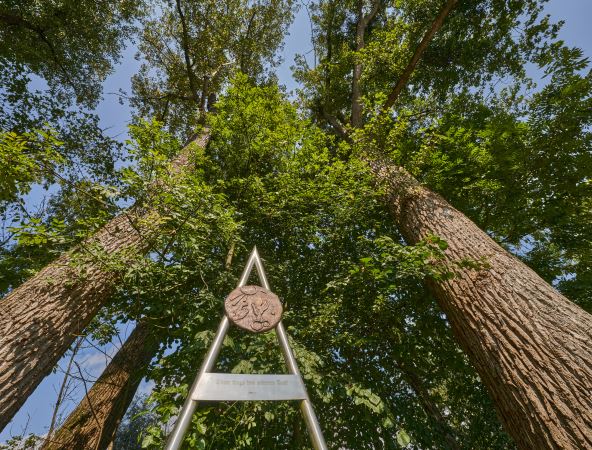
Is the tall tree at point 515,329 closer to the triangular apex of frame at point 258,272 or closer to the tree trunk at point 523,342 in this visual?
the tree trunk at point 523,342

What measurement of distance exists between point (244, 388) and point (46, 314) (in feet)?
8.33

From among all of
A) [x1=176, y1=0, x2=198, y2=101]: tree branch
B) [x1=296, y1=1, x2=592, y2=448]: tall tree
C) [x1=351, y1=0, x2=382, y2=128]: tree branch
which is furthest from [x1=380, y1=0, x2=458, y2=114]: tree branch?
[x1=176, y1=0, x2=198, y2=101]: tree branch

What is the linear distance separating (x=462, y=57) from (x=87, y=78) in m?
10.6

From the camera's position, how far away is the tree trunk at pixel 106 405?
4113mm

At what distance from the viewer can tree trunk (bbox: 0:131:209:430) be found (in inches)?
95.5

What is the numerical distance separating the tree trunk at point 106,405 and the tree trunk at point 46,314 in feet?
3.19

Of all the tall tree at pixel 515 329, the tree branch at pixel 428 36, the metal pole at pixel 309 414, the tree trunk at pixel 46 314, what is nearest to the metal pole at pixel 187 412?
the metal pole at pixel 309 414

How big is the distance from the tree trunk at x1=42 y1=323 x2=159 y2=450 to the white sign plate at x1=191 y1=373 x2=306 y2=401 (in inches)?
106

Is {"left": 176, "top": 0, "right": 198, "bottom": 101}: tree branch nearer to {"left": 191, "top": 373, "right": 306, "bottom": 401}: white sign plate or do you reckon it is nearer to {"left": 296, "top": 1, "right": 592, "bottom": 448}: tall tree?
{"left": 296, "top": 1, "right": 592, "bottom": 448}: tall tree

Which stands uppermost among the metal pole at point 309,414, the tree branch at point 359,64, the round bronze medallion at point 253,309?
the tree branch at point 359,64

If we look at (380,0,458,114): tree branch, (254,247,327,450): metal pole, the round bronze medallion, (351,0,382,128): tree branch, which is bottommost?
(254,247,327,450): metal pole

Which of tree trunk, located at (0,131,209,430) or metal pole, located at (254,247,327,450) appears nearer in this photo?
metal pole, located at (254,247,327,450)

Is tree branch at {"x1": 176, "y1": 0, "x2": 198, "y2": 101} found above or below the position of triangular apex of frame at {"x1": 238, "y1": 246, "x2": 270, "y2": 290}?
above

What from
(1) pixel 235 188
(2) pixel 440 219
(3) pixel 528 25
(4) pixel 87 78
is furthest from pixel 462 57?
(4) pixel 87 78
